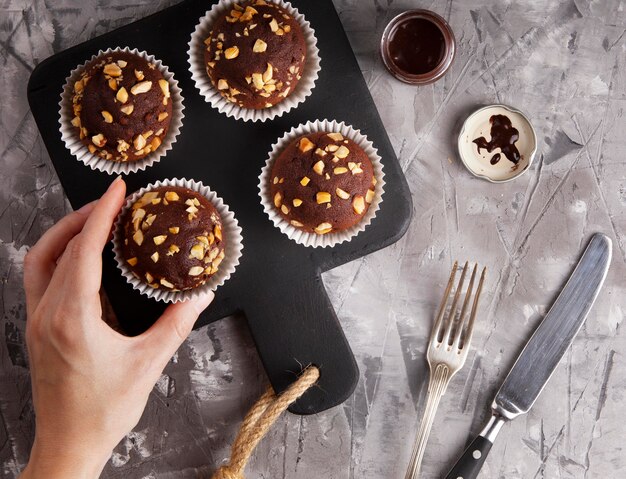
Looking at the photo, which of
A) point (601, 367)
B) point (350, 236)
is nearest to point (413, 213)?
point (350, 236)

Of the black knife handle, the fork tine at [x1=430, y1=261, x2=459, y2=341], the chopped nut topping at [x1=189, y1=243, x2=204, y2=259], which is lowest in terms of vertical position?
the black knife handle

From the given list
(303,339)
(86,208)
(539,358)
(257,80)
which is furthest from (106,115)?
(539,358)

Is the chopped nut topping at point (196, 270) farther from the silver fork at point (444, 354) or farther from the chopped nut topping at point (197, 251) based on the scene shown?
the silver fork at point (444, 354)

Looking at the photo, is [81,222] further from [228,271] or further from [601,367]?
[601,367]

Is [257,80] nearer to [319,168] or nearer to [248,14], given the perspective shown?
[248,14]

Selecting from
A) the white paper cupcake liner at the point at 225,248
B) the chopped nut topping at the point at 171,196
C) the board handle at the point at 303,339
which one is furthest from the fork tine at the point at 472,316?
the chopped nut topping at the point at 171,196

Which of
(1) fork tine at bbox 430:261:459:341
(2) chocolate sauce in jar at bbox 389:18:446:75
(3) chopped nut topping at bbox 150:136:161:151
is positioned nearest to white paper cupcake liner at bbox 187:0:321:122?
(3) chopped nut topping at bbox 150:136:161:151

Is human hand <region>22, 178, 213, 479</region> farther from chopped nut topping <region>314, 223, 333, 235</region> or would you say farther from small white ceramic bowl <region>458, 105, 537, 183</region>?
small white ceramic bowl <region>458, 105, 537, 183</region>
